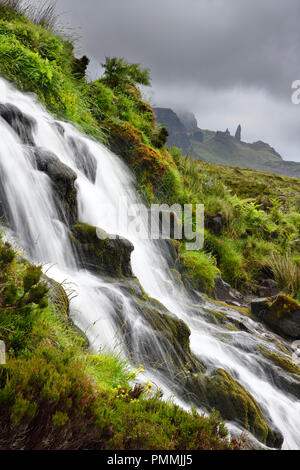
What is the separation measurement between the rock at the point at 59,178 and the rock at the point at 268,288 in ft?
23.1

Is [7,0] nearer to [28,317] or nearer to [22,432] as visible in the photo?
[28,317]

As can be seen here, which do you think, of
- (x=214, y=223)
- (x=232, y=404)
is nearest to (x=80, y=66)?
(x=214, y=223)

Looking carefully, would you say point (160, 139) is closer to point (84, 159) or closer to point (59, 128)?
point (84, 159)

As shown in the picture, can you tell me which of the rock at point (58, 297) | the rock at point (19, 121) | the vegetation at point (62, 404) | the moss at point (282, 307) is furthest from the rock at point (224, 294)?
the vegetation at point (62, 404)

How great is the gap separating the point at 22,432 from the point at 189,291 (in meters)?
6.14

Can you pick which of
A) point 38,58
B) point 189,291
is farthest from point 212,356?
point 38,58

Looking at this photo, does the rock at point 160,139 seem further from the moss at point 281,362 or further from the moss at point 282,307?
the moss at point 281,362

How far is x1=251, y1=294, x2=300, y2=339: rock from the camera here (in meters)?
7.59

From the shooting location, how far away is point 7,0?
10.0m

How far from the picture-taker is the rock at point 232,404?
12.6ft

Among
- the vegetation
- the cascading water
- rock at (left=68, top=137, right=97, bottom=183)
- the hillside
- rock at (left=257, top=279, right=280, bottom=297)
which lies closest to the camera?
the vegetation

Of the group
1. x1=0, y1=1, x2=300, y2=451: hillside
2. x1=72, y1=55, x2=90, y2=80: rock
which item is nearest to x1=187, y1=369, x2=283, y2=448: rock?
x1=0, y1=1, x2=300, y2=451: hillside

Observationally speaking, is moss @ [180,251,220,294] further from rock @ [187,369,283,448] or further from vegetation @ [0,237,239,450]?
Result: vegetation @ [0,237,239,450]

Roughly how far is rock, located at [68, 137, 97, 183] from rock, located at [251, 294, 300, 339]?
5.53 m
